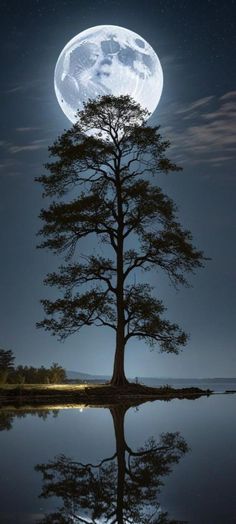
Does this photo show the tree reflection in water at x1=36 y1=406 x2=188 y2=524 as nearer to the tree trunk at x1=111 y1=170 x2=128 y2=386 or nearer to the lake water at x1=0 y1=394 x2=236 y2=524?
the lake water at x1=0 y1=394 x2=236 y2=524

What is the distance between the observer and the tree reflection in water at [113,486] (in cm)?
385

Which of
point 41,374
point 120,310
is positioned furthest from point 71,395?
point 41,374

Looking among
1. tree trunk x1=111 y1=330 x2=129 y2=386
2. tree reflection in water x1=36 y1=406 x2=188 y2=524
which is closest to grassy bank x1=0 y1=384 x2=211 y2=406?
tree trunk x1=111 y1=330 x2=129 y2=386

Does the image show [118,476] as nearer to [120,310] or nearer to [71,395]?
[71,395]

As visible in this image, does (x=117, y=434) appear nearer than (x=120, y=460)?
No

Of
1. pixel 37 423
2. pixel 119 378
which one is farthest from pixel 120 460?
pixel 119 378

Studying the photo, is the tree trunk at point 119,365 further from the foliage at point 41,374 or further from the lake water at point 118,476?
the lake water at point 118,476

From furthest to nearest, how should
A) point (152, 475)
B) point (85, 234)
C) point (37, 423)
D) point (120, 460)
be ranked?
point (85, 234) → point (37, 423) → point (120, 460) → point (152, 475)

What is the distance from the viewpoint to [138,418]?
11.7 meters

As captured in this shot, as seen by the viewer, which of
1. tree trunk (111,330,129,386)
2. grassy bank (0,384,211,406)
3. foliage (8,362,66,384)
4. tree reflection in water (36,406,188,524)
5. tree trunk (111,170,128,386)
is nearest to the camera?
tree reflection in water (36,406,188,524)

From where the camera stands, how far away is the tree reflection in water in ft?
12.6

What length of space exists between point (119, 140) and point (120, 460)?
20.6m

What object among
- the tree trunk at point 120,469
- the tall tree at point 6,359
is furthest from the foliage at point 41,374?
the tree trunk at point 120,469

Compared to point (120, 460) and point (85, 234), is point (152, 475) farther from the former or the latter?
point (85, 234)
